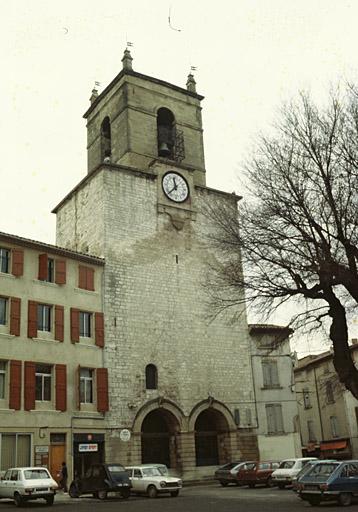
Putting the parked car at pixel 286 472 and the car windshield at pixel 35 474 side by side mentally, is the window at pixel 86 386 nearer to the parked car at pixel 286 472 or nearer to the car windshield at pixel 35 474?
the car windshield at pixel 35 474

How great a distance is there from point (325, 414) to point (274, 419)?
1331 centimetres

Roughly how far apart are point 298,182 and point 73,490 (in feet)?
47.2

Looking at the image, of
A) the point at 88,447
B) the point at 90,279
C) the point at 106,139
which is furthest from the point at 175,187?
the point at 88,447

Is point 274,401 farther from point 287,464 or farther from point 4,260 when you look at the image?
point 4,260

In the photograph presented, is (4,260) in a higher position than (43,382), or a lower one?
higher

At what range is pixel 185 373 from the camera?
1206 inches

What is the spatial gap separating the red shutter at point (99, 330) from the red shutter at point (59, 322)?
6.17 ft

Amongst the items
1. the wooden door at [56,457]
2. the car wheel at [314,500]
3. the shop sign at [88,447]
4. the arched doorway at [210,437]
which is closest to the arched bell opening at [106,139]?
the arched doorway at [210,437]

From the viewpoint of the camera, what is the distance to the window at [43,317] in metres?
26.4

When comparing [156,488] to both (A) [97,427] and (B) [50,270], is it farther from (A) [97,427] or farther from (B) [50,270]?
(B) [50,270]

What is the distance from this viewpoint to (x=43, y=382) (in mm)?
25906

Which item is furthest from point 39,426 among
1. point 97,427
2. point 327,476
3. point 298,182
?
point 298,182

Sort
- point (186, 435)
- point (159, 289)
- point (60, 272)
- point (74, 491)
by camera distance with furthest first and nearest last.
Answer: point (159, 289)
point (186, 435)
point (60, 272)
point (74, 491)

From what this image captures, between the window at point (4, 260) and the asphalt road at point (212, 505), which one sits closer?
the asphalt road at point (212, 505)
